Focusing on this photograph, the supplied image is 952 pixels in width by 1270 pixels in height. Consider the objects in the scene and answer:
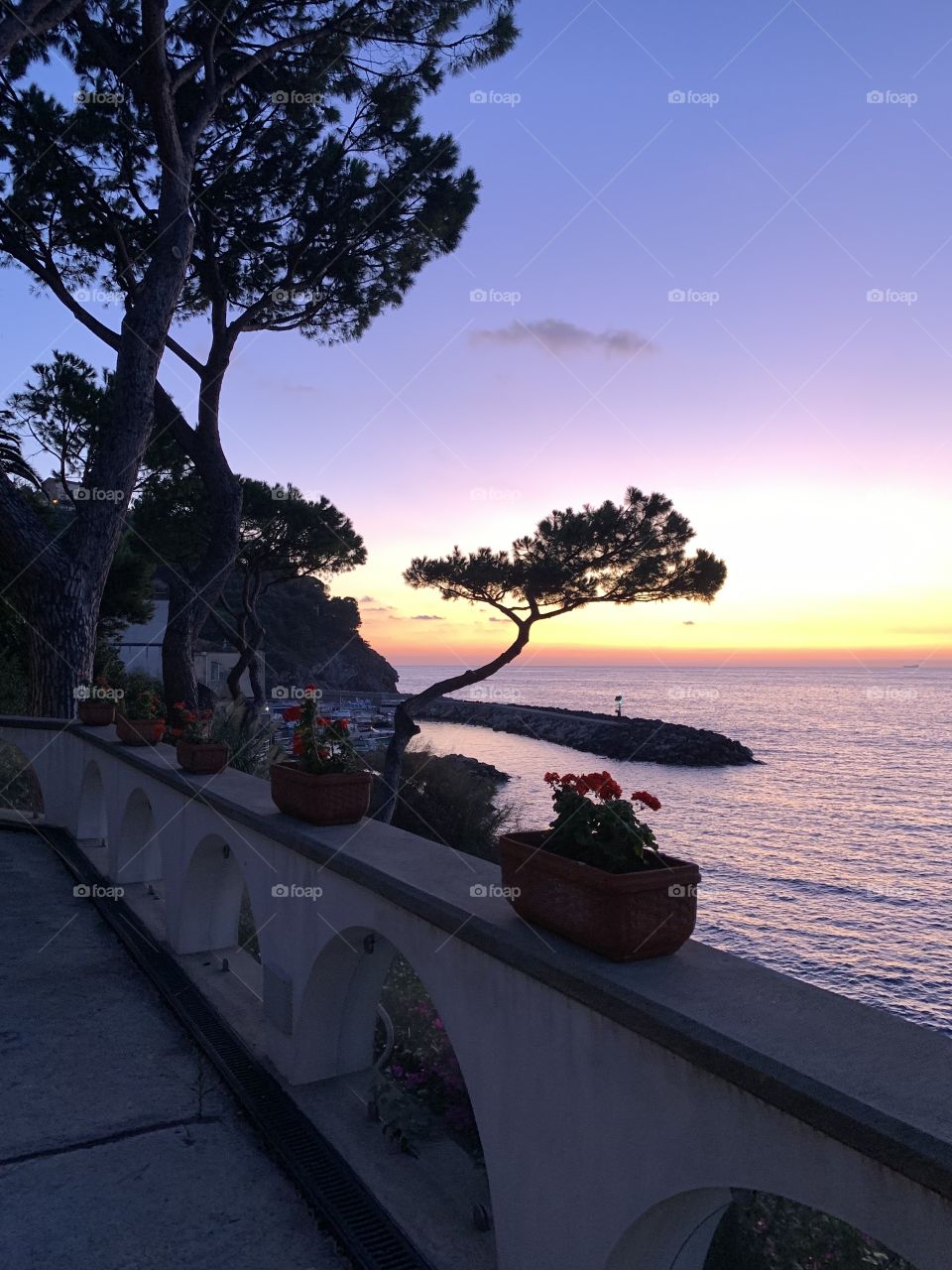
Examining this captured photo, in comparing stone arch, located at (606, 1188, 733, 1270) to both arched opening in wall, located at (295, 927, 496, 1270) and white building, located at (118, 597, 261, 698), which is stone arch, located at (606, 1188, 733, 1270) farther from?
white building, located at (118, 597, 261, 698)

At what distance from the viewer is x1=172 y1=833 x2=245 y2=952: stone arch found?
5922 mm

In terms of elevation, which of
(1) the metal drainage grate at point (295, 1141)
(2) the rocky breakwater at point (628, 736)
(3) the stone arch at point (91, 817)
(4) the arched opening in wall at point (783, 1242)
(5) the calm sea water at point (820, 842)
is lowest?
(5) the calm sea water at point (820, 842)

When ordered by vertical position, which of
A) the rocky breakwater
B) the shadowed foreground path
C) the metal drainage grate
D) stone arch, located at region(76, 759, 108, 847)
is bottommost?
the rocky breakwater

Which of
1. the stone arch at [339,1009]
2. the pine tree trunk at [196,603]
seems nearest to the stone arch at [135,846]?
the stone arch at [339,1009]

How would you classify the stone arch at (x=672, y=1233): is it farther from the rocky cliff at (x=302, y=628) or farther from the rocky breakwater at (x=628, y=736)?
the rocky cliff at (x=302, y=628)

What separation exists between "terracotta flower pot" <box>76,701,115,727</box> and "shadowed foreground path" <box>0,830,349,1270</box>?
4180mm

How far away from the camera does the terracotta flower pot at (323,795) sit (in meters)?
4.46

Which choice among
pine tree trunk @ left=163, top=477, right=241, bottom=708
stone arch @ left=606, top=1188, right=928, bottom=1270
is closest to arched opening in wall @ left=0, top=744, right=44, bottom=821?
pine tree trunk @ left=163, top=477, right=241, bottom=708

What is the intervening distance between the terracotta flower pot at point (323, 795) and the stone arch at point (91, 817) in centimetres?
591

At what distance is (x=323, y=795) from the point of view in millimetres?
4449

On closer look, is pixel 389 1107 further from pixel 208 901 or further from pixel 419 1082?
pixel 208 901

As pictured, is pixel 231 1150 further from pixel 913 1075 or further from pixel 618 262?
pixel 618 262

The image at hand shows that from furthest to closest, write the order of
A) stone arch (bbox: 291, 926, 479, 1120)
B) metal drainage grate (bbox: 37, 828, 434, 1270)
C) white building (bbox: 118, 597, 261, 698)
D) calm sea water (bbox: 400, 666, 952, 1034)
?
white building (bbox: 118, 597, 261, 698) → calm sea water (bbox: 400, 666, 952, 1034) → stone arch (bbox: 291, 926, 479, 1120) → metal drainage grate (bbox: 37, 828, 434, 1270)

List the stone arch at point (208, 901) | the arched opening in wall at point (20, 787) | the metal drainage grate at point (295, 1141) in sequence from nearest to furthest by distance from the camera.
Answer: the metal drainage grate at point (295, 1141) → the stone arch at point (208, 901) → the arched opening in wall at point (20, 787)
